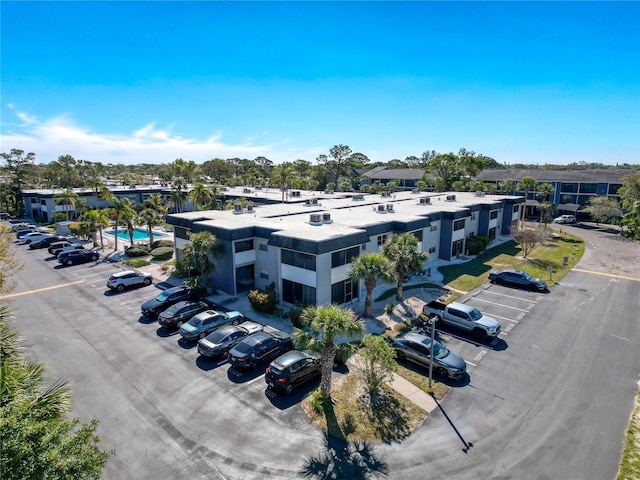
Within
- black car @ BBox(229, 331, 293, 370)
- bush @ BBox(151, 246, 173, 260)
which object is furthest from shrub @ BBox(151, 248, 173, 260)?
black car @ BBox(229, 331, 293, 370)

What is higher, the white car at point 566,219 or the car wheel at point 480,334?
the white car at point 566,219

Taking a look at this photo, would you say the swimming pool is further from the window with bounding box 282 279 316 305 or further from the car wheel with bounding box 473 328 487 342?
the car wheel with bounding box 473 328 487 342

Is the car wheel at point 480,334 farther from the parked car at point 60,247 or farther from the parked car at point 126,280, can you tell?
the parked car at point 60,247

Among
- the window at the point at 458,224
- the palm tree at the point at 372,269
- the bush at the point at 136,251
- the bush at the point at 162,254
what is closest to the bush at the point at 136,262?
the bush at the point at 162,254

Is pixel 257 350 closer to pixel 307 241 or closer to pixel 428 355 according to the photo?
pixel 307 241

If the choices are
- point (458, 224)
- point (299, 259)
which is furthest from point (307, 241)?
point (458, 224)
